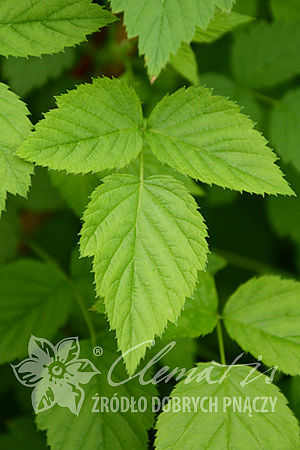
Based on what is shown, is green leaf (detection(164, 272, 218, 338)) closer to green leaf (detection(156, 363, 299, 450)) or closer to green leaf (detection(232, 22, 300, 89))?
green leaf (detection(156, 363, 299, 450))

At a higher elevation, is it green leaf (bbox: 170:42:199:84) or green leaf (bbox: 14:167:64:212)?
green leaf (bbox: 170:42:199:84)

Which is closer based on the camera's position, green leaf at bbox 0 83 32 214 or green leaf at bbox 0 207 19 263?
green leaf at bbox 0 83 32 214

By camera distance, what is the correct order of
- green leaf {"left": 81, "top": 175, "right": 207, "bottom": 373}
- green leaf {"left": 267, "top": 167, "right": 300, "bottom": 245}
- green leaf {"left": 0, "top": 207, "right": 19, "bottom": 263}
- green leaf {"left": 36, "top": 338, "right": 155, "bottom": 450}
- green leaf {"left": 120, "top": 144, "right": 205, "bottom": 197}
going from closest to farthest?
green leaf {"left": 81, "top": 175, "right": 207, "bottom": 373} → green leaf {"left": 36, "top": 338, "right": 155, "bottom": 450} → green leaf {"left": 120, "top": 144, "right": 205, "bottom": 197} → green leaf {"left": 0, "top": 207, "right": 19, "bottom": 263} → green leaf {"left": 267, "top": 167, "right": 300, "bottom": 245}

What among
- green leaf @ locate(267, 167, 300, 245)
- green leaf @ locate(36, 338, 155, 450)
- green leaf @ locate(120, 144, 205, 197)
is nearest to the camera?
green leaf @ locate(36, 338, 155, 450)

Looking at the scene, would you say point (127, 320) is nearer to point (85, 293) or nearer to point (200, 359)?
point (85, 293)

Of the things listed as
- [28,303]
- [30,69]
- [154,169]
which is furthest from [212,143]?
[30,69]

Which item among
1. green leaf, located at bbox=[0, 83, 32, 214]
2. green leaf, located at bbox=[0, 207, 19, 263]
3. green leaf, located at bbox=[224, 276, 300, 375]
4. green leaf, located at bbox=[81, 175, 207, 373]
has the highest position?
green leaf, located at bbox=[0, 83, 32, 214]

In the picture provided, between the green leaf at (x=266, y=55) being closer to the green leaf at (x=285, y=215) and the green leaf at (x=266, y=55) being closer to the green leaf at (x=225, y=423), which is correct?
the green leaf at (x=285, y=215)

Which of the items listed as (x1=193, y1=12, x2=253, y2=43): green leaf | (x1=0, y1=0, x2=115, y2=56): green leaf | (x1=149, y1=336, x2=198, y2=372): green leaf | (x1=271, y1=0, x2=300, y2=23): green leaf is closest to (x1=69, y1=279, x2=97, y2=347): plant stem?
(x1=149, y1=336, x2=198, y2=372): green leaf
